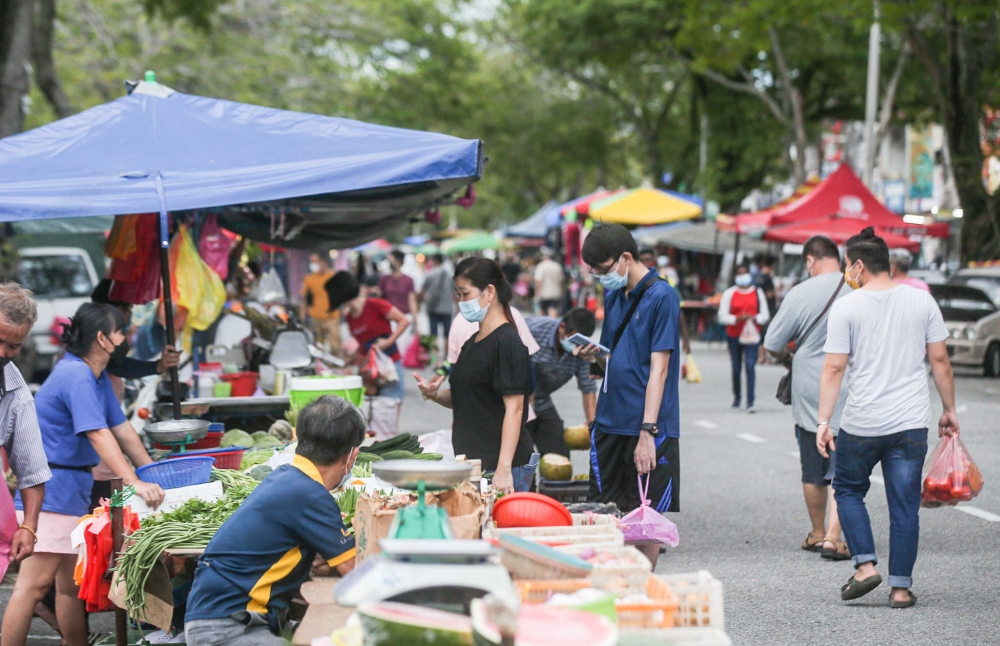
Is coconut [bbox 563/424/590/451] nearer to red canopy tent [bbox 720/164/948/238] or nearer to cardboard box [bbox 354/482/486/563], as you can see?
cardboard box [bbox 354/482/486/563]

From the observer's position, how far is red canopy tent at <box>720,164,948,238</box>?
19047mm

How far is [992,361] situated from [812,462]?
42.7 ft

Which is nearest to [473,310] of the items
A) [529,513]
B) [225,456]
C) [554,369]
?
[225,456]

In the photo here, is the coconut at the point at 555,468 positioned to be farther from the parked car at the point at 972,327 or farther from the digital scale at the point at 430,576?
the parked car at the point at 972,327

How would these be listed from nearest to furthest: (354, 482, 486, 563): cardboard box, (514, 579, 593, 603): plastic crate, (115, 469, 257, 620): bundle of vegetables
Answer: (514, 579, 593, 603): plastic crate, (354, 482, 486, 563): cardboard box, (115, 469, 257, 620): bundle of vegetables

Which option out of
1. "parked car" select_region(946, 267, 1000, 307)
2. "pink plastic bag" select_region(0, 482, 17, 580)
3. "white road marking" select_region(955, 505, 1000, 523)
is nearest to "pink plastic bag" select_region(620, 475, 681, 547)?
"pink plastic bag" select_region(0, 482, 17, 580)

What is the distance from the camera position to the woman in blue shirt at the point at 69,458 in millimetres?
5254

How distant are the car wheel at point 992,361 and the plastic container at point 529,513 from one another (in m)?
16.2

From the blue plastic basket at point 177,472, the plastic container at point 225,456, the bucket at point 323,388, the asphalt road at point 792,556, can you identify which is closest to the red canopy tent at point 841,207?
the asphalt road at point 792,556

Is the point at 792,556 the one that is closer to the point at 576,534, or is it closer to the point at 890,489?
the point at 890,489

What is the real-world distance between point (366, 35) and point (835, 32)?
470 inches

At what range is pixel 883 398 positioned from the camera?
225 inches

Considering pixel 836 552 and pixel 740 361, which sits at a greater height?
pixel 740 361

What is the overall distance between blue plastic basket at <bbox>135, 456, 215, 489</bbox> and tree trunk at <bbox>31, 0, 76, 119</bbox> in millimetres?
10689
